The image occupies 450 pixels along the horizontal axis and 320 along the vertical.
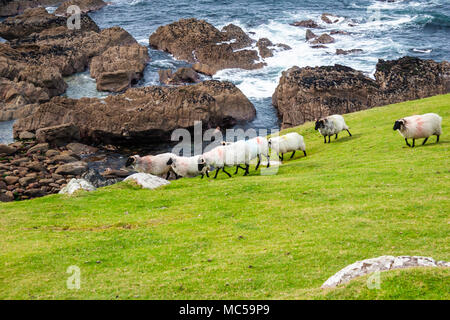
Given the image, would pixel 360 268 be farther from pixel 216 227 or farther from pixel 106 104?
pixel 106 104

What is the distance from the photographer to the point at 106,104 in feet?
173

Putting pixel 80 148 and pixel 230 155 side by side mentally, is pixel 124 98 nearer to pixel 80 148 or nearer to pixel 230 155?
pixel 80 148

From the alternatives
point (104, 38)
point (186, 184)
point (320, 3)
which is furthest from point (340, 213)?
point (320, 3)

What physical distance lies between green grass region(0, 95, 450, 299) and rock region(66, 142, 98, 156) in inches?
919

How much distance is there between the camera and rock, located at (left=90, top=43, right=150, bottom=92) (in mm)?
64562

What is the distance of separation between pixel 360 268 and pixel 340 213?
663 cm

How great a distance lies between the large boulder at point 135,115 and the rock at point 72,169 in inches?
280

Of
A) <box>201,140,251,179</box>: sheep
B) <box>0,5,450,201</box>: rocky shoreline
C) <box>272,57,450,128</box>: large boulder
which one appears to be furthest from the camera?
<box>272,57,450,128</box>: large boulder

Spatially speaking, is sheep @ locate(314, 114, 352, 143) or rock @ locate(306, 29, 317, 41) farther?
rock @ locate(306, 29, 317, 41)

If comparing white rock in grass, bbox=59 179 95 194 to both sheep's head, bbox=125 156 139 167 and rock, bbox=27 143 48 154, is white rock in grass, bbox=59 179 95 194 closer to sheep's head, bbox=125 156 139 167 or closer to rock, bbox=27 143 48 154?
sheep's head, bbox=125 156 139 167

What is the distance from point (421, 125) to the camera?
27.3m

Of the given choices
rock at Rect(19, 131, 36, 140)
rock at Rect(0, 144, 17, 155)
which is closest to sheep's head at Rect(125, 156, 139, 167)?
rock at Rect(0, 144, 17, 155)

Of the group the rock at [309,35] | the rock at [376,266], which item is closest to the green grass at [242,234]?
the rock at [376,266]

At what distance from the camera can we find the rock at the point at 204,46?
244 feet
